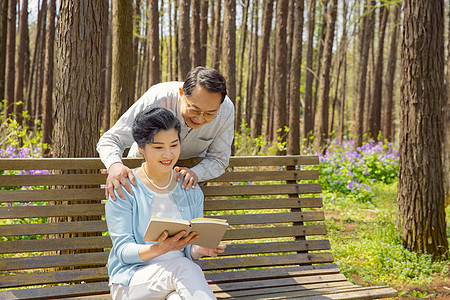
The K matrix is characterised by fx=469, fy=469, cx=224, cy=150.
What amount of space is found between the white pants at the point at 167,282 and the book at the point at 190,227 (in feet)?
0.54

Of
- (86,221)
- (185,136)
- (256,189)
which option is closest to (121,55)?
(256,189)

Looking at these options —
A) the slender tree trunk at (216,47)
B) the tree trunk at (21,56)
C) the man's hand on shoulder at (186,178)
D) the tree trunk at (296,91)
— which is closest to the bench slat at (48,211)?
the man's hand on shoulder at (186,178)

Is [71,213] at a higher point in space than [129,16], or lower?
lower

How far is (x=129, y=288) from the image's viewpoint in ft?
8.12

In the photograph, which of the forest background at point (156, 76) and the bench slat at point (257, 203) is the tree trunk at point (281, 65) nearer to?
the forest background at point (156, 76)

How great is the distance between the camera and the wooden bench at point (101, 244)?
290cm

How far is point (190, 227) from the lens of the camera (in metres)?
2.23

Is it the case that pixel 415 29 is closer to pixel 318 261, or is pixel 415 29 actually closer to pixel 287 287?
pixel 318 261

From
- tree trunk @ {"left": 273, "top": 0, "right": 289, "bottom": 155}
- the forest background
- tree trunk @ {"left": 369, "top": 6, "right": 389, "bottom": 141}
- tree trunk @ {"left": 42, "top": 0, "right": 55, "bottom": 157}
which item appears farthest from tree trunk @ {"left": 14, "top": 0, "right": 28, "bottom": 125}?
tree trunk @ {"left": 369, "top": 6, "right": 389, "bottom": 141}

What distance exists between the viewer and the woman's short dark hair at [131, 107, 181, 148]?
8.37ft

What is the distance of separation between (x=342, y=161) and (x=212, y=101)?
8111 mm

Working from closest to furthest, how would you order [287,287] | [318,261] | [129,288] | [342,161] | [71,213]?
[129,288] < [71,213] < [287,287] < [318,261] < [342,161]

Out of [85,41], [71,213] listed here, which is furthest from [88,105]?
[71,213]

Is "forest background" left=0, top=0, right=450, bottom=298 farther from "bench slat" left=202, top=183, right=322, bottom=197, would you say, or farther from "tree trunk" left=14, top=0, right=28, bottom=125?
"bench slat" left=202, top=183, right=322, bottom=197
